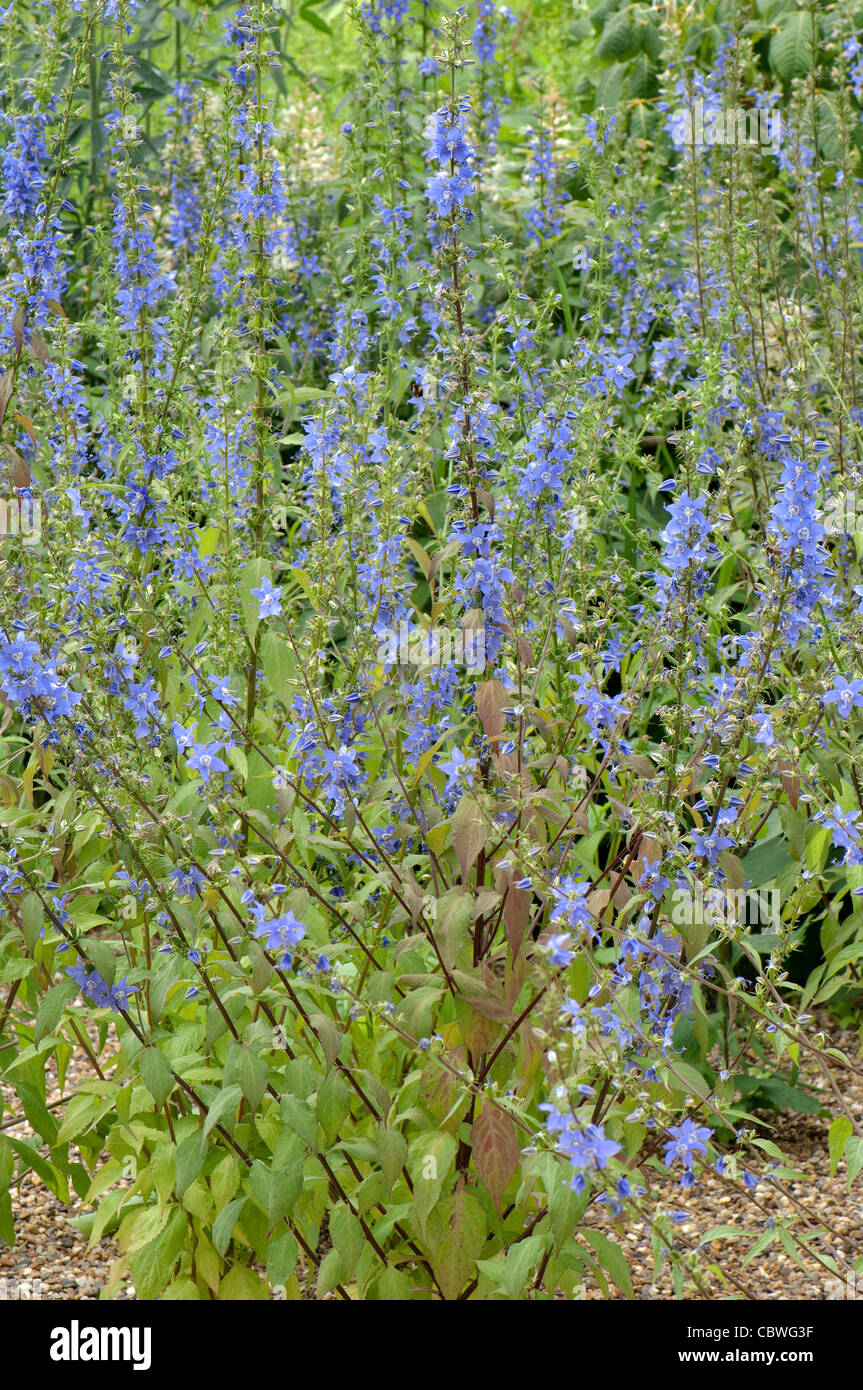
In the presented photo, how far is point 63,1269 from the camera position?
→ 2.97 metres

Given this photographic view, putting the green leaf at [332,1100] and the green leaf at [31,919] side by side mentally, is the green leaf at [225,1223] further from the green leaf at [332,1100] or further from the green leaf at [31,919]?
the green leaf at [31,919]

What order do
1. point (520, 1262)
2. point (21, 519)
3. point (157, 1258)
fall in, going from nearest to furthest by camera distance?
point (520, 1262), point (157, 1258), point (21, 519)

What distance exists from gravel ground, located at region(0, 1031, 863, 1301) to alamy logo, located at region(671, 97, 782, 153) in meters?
2.74

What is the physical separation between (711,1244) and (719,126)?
332 cm

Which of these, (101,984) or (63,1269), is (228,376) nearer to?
(101,984)

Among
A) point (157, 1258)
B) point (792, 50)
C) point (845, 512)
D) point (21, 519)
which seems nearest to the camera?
point (157, 1258)

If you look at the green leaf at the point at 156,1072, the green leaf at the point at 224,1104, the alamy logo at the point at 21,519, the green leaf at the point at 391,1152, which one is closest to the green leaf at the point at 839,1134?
the green leaf at the point at 391,1152

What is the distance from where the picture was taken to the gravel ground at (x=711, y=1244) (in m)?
2.86

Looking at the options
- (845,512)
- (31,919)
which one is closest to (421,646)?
(31,919)

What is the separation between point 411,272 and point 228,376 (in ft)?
5.84

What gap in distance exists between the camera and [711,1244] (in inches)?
121

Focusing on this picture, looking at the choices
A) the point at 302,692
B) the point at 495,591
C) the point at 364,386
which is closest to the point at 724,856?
the point at 495,591

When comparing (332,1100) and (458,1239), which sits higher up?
(332,1100)

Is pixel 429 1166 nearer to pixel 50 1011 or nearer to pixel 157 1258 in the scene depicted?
pixel 157 1258
